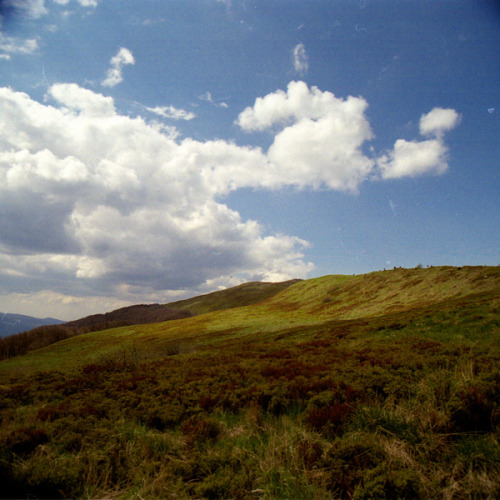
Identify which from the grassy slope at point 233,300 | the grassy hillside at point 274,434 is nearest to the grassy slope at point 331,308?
the grassy hillside at point 274,434

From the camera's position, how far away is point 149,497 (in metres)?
4.74

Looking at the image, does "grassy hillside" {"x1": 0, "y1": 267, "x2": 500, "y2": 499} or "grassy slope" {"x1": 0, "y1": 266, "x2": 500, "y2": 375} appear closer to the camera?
"grassy hillside" {"x1": 0, "y1": 267, "x2": 500, "y2": 499}

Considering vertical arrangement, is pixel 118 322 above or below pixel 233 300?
below

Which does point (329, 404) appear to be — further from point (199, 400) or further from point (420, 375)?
point (199, 400)

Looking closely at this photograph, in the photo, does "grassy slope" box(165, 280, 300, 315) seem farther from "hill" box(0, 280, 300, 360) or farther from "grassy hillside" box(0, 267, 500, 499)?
"grassy hillside" box(0, 267, 500, 499)

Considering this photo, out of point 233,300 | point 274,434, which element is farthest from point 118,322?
point 274,434

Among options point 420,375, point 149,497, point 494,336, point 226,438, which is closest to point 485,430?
point 420,375

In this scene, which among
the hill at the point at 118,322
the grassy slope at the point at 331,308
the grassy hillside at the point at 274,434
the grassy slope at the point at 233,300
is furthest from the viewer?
the grassy slope at the point at 233,300

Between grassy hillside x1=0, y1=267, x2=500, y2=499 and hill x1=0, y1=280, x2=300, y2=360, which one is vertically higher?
grassy hillside x1=0, y1=267, x2=500, y2=499

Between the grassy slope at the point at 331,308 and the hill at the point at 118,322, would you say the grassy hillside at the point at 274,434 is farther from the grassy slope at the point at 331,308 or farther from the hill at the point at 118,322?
the hill at the point at 118,322

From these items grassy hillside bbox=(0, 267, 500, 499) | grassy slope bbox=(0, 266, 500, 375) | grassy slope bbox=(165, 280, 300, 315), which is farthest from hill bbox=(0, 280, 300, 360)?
grassy hillside bbox=(0, 267, 500, 499)

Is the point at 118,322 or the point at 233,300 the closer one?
the point at 118,322

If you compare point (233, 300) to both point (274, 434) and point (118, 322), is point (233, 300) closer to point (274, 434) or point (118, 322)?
point (118, 322)

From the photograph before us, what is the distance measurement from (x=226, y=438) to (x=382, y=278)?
78.2 meters
